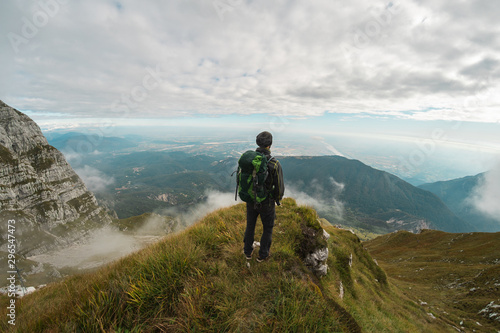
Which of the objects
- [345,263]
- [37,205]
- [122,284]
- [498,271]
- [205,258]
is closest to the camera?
[122,284]

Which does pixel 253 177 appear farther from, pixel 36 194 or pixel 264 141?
pixel 36 194

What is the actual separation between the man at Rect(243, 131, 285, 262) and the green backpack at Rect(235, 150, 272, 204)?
0.25m

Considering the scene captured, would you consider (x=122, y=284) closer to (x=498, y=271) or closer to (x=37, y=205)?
(x=498, y=271)

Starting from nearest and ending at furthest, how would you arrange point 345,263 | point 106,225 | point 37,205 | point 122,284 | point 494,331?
point 122,284
point 345,263
point 494,331
point 37,205
point 106,225

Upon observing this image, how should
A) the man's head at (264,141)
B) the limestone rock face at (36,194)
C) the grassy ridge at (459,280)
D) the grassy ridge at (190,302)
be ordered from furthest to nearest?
1. the limestone rock face at (36,194)
2. the grassy ridge at (459,280)
3. the man's head at (264,141)
4. the grassy ridge at (190,302)

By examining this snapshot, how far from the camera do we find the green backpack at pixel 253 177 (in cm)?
538

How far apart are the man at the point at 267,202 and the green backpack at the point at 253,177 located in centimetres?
25

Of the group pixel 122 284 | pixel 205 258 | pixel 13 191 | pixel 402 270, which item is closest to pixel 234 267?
pixel 205 258

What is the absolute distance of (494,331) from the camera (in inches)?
623

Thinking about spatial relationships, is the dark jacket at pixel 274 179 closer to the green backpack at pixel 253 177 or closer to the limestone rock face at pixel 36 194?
the green backpack at pixel 253 177

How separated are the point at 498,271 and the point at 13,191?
659 ft

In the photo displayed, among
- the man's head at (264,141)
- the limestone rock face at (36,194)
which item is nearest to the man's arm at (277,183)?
the man's head at (264,141)

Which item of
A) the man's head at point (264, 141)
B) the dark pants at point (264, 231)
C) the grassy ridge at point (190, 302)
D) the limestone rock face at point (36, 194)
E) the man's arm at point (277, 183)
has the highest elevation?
the man's head at point (264, 141)

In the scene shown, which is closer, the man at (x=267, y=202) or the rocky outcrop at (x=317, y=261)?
the man at (x=267, y=202)
